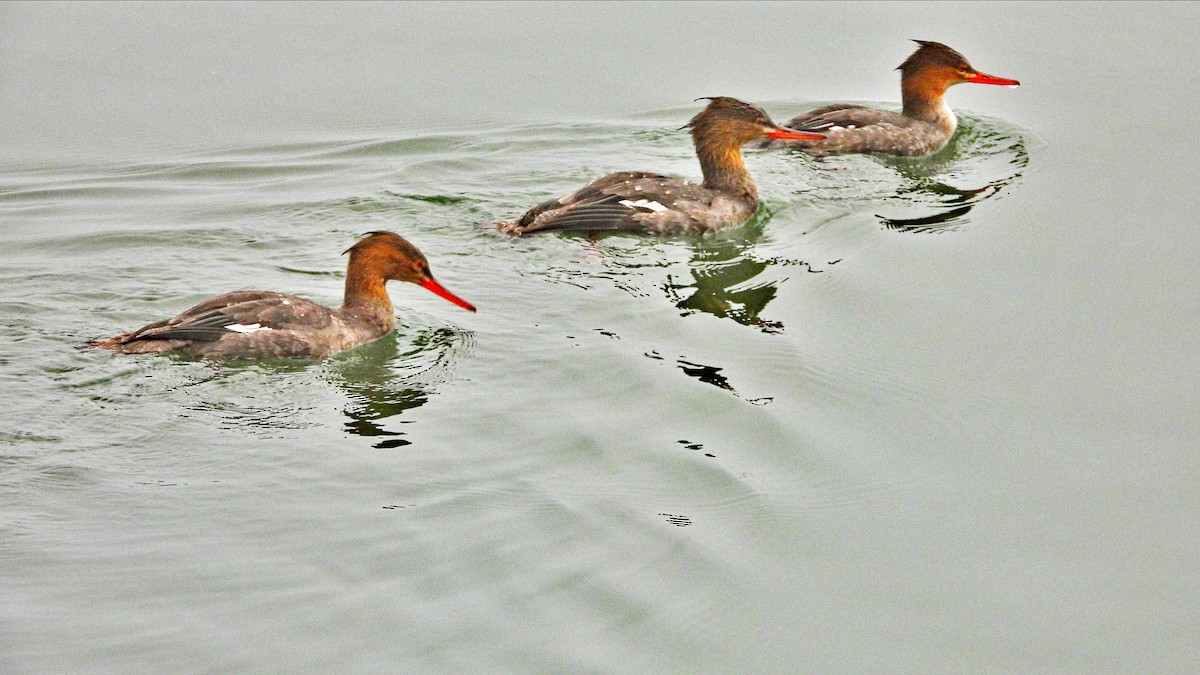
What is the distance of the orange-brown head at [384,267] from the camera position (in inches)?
410

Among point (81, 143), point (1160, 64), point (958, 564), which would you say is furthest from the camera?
point (1160, 64)

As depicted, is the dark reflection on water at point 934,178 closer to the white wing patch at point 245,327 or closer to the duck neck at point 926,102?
the duck neck at point 926,102

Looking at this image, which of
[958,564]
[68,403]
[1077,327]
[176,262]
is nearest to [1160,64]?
[1077,327]

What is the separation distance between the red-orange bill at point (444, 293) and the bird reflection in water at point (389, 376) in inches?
8.1

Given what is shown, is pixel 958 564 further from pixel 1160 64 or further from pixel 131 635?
pixel 1160 64

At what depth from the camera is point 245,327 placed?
988cm

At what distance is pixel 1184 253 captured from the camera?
37.0 feet

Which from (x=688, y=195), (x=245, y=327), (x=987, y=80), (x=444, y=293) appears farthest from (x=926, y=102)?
(x=245, y=327)

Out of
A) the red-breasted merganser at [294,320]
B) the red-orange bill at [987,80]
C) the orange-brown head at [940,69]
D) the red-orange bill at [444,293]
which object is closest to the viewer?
the red-breasted merganser at [294,320]

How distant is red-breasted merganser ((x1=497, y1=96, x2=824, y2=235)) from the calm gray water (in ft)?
0.60

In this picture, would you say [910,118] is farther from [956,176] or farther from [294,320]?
[294,320]

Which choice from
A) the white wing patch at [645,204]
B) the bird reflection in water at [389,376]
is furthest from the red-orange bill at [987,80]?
the bird reflection in water at [389,376]

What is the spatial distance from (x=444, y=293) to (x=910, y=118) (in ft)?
18.5

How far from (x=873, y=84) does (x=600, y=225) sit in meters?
4.55
